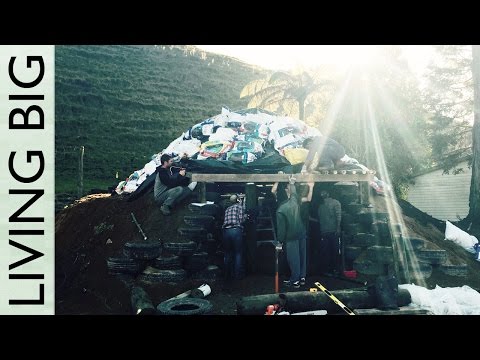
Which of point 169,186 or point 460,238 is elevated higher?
point 169,186

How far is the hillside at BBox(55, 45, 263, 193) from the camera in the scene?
2772 centimetres

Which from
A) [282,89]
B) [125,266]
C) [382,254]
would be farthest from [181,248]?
[282,89]

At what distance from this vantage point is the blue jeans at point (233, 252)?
27.7 feet

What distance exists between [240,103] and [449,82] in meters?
22.1

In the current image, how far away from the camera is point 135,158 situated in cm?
2847

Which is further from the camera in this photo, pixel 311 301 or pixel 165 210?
pixel 165 210

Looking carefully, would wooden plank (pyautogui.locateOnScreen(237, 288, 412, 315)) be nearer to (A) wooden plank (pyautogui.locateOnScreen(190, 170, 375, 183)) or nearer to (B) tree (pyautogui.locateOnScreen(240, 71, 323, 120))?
(A) wooden plank (pyautogui.locateOnScreen(190, 170, 375, 183))

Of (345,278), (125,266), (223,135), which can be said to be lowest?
(345,278)

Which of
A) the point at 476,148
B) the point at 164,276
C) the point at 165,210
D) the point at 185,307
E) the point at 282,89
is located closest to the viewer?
the point at 185,307

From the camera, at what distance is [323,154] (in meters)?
9.41

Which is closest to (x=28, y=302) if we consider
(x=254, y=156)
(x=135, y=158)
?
(x=254, y=156)

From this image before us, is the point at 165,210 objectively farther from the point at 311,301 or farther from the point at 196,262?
the point at 311,301

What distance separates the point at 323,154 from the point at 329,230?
1754mm

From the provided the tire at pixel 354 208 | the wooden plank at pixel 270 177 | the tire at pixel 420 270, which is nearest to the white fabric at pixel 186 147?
the wooden plank at pixel 270 177
